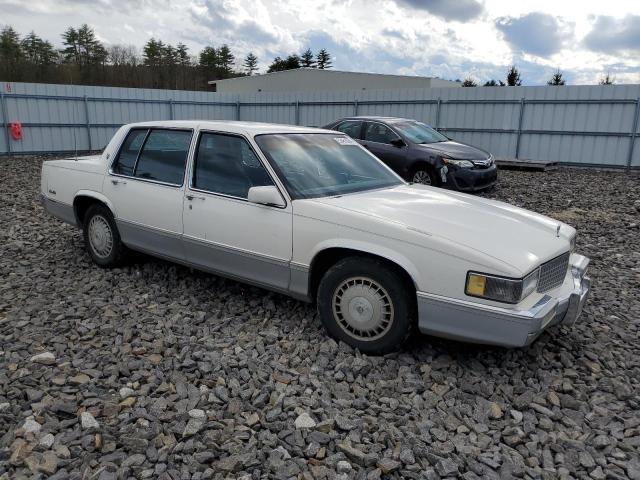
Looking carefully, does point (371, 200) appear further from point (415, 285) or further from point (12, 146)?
point (12, 146)

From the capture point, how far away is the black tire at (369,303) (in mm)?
3305

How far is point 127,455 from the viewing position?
99.2 inches

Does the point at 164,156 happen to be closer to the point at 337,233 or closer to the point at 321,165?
the point at 321,165

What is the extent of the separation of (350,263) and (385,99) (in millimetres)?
14448

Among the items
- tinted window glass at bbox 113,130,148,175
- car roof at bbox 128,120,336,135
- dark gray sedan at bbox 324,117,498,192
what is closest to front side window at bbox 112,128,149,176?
tinted window glass at bbox 113,130,148,175

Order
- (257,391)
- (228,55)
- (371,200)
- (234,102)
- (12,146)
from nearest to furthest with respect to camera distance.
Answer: (257,391) < (371,200) < (12,146) < (234,102) < (228,55)

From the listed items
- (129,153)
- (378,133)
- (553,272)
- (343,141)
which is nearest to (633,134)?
(378,133)

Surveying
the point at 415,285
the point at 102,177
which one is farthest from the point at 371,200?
the point at 102,177

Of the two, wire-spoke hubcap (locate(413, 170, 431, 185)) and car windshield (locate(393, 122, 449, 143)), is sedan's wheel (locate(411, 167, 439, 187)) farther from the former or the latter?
car windshield (locate(393, 122, 449, 143))

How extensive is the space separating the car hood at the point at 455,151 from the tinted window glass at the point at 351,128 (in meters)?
1.43

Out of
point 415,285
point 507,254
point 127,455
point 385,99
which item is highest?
point 385,99

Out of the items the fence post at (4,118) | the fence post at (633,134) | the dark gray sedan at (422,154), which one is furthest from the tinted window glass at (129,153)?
the fence post at (633,134)

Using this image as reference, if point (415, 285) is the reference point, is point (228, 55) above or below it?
above

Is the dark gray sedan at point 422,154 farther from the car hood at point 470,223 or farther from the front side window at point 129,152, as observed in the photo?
the front side window at point 129,152
